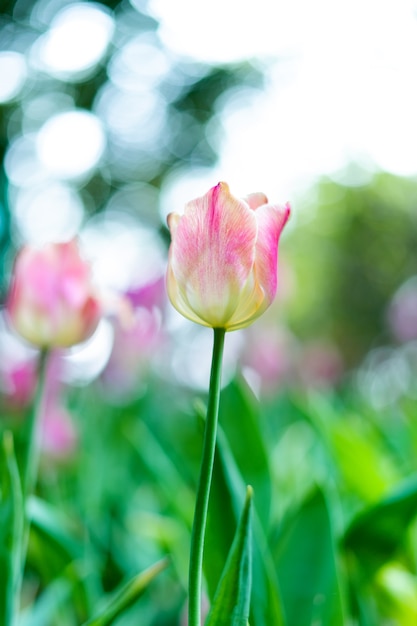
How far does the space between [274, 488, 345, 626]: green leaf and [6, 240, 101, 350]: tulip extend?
0.26 m

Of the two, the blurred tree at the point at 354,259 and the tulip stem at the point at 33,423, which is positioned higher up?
the tulip stem at the point at 33,423

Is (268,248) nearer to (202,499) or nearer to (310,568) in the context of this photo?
(202,499)

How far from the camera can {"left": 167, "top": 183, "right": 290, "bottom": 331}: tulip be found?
0.43 metres

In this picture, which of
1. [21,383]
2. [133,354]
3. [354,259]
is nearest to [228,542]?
[21,383]

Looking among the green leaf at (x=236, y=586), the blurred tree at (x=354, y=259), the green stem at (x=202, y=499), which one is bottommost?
the blurred tree at (x=354, y=259)

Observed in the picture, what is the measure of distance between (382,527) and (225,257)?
0.41 metres

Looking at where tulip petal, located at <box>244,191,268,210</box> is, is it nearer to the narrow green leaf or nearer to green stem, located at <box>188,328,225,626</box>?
green stem, located at <box>188,328,225,626</box>

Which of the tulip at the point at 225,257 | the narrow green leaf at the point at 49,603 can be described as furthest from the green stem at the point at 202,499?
the narrow green leaf at the point at 49,603

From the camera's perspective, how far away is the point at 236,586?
44cm

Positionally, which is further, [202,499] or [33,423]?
[33,423]

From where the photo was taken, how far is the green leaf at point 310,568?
65 centimetres

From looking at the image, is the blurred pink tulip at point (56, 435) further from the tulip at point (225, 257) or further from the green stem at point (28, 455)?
the tulip at point (225, 257)

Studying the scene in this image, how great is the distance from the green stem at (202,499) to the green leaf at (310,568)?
283 mm

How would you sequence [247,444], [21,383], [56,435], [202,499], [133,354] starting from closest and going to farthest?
[202,499]
[247,444]
[56,435]
[21,383]
[133,354]
